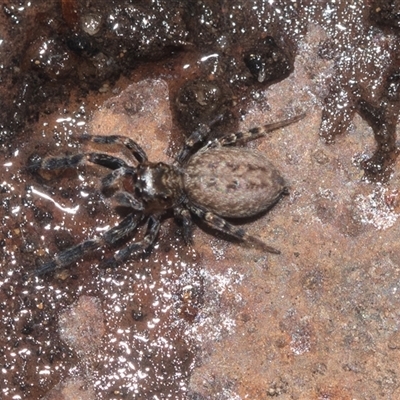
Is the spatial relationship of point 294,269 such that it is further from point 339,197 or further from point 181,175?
point 181,175

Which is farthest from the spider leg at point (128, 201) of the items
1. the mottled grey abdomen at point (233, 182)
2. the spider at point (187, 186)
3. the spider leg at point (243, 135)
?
the spider leg at point (243, 135)

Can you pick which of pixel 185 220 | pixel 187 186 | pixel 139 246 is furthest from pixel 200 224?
pixel 139 246

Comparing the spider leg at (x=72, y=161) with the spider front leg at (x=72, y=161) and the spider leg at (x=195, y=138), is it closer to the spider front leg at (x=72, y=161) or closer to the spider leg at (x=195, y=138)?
the spider front leg at (x=72, y=161)

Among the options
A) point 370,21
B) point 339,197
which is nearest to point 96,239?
point 339,197

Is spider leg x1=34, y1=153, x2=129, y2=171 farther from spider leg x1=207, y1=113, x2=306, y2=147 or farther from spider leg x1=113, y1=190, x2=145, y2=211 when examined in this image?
spider leg x1=207, y1=113, x2=306, y2=147

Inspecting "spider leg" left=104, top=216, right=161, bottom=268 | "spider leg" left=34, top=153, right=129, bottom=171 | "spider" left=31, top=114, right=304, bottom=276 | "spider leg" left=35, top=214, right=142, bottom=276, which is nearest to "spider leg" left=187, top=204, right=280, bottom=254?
"spider" left=31, top=114, right=304, bottom=276

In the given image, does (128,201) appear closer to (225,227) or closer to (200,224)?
(200,224)
